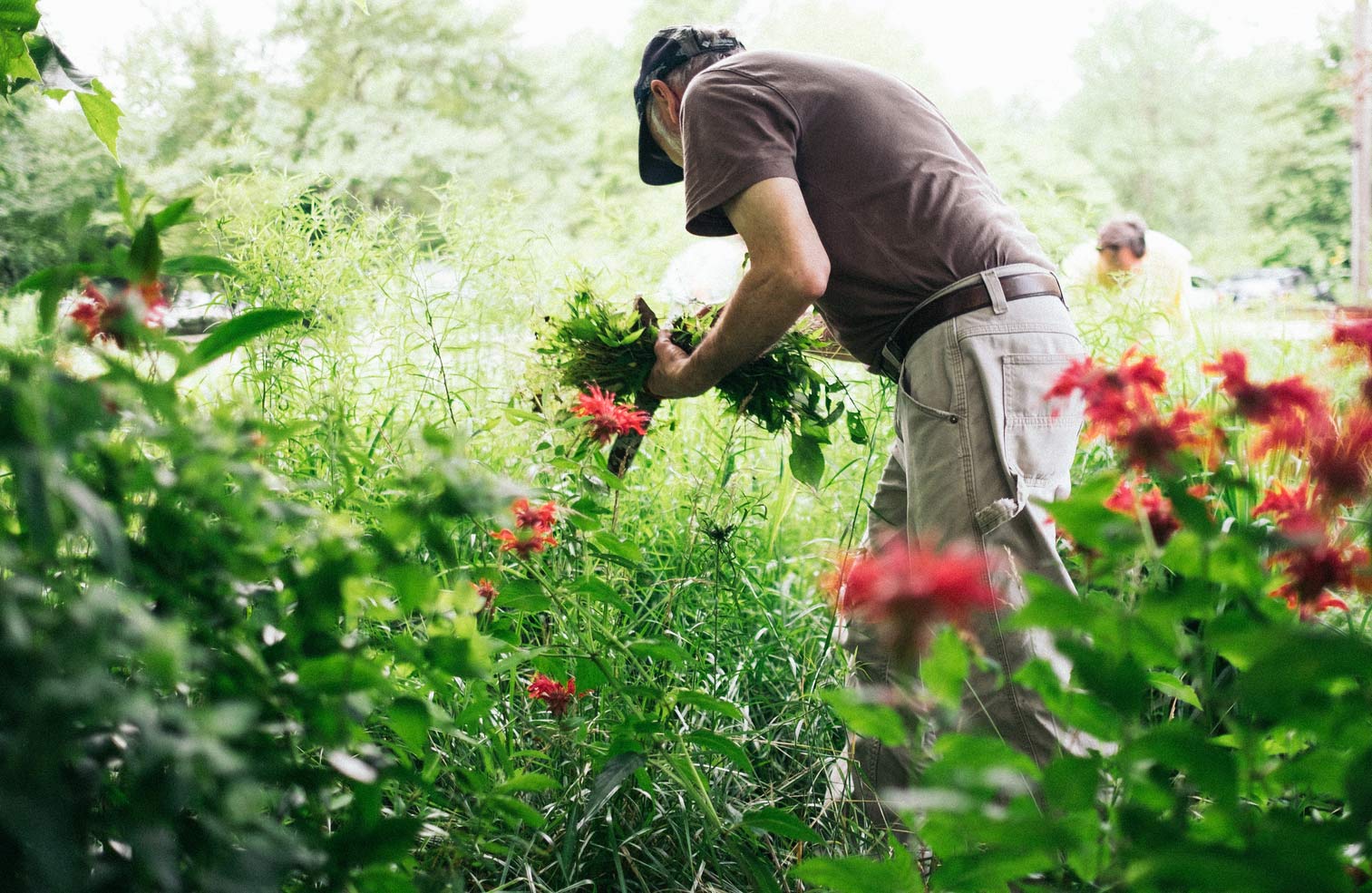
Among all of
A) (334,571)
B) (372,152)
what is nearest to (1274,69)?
(372,152)

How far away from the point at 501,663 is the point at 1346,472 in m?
0.88

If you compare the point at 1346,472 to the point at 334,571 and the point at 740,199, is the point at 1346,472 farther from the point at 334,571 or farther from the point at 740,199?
the point at 740,199

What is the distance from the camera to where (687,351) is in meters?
2.05

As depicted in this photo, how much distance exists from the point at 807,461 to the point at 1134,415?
4.01 feet

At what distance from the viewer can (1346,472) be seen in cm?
76

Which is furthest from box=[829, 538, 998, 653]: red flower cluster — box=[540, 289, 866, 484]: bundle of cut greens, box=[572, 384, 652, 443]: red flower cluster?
box=[540, 289, 866, 484]: bundle of cut greens

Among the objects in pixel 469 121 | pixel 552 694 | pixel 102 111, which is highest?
pixel 102 111

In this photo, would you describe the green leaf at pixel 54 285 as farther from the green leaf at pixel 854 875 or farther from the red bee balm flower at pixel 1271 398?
the red bee balm flower at pixel 1271 398

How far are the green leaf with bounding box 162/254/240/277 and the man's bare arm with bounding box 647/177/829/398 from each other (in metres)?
1.04

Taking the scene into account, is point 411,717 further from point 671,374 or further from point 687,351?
point 687,351

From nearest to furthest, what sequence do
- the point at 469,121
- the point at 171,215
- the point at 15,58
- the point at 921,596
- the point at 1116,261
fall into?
the point at 921,596, the point at 171,215, the point at 15,58, the point at 1116,261, the point at 469,121

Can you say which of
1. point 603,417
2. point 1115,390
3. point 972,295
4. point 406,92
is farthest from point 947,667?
point 406,92

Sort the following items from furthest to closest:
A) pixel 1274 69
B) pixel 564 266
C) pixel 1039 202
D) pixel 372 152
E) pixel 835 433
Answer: pixel 1274 69 → pixel 372 152 → pixel 1039 202 → pixel 835 433 → pixel 564 266

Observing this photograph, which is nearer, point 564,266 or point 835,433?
point 564,266
